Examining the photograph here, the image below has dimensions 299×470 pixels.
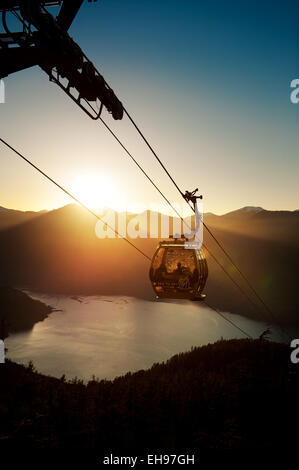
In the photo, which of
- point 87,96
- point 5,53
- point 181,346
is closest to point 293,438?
point 87,96

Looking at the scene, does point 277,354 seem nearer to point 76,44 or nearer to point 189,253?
point 189,253
